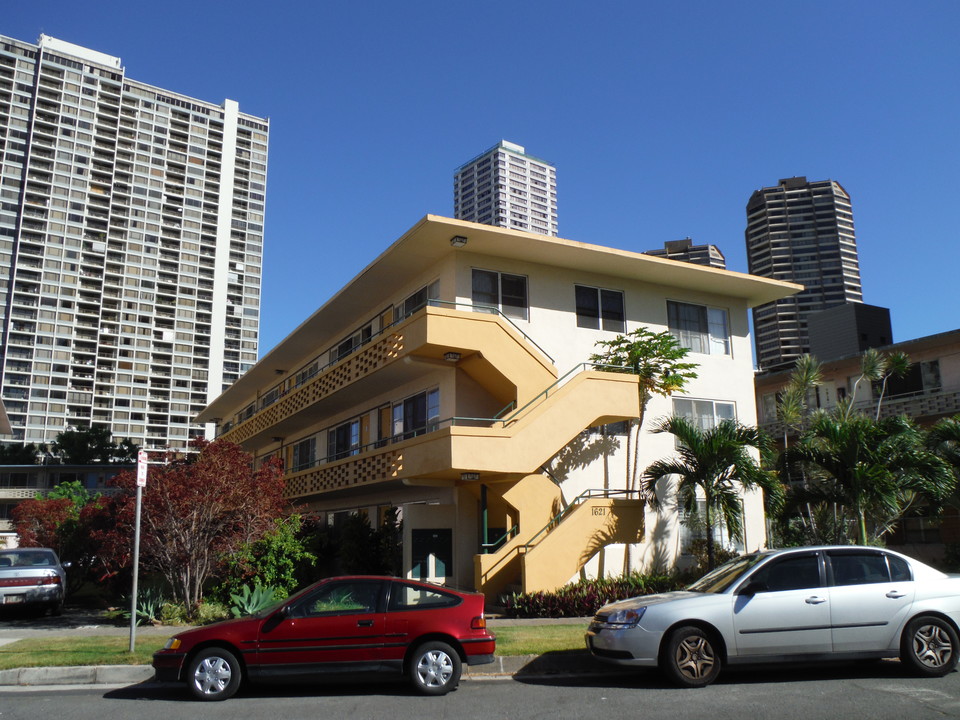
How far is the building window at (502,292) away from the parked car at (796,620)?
37.9 ft

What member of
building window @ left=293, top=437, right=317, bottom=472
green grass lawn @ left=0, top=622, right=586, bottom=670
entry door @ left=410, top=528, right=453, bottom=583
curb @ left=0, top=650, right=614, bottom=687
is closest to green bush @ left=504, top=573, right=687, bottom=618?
green grass lawn @ left=0, top=622, right=586, bottom=670

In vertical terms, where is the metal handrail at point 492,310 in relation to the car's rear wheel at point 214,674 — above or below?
above

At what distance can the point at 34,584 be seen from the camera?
1723 cm

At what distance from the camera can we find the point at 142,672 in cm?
1000

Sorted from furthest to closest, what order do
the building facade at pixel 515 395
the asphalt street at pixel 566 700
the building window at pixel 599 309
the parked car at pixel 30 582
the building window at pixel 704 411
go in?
the building window at pixel 704 411 < the building window at pixel 599 309 < the building facade at pixel 515 395 < the parked car at pixel 30 582 < the asphalt street at pixel 566 700

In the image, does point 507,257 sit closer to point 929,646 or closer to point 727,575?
point 727,575

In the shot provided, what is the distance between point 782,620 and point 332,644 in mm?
5133

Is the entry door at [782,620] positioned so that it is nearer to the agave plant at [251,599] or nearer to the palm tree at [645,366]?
the agave plant at [251,599]

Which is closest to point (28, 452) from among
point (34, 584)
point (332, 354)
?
point (332, 354)

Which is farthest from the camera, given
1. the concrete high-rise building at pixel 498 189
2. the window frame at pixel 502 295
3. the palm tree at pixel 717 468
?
the concrete high-rise building at pixel 498 189

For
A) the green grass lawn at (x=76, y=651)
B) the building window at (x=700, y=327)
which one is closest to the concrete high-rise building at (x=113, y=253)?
the building window at (x=700, y=327)

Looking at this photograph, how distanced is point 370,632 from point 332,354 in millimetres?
20724

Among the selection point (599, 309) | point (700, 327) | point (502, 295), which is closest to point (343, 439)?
point (502, 295)

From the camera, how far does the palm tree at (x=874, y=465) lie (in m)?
17.4
